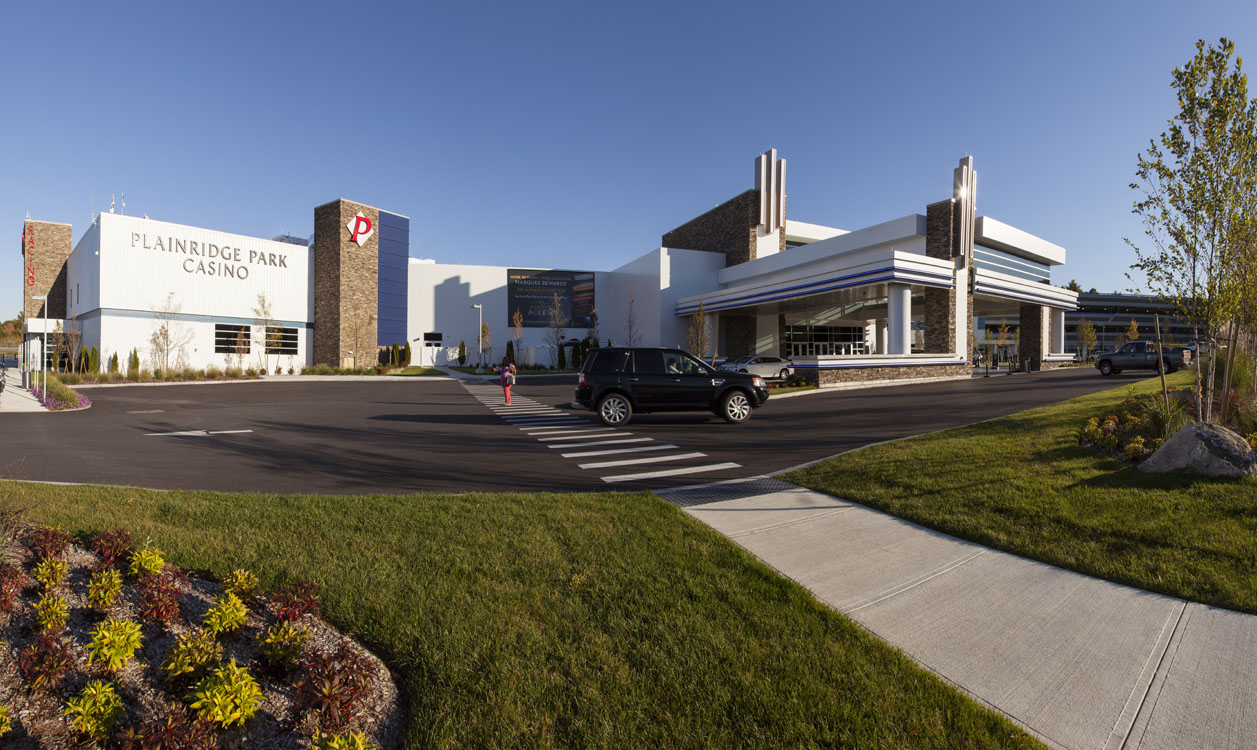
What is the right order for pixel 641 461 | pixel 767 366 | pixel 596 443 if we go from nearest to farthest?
pixel 641 461, pixel 596 443, pixel 767 366

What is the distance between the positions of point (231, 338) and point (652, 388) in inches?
1350

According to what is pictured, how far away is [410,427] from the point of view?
13570 millimetres

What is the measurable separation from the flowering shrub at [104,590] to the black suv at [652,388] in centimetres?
1060

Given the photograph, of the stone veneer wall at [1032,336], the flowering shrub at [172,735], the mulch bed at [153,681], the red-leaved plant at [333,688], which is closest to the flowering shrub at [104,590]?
the mulch bed at [153,681]

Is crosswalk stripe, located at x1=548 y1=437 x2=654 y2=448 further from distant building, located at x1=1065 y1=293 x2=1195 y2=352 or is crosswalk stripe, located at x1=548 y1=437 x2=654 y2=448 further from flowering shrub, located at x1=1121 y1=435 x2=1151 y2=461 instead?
distant building, located at x1=1065 y1=293 x2=1195 y2=352

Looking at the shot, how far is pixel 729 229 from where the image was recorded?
43750mm

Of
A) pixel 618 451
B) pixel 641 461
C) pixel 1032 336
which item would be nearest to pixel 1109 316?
pixel 1032 336

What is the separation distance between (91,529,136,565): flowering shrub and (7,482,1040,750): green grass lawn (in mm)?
320

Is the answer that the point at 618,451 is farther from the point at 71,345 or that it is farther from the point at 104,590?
the point at 71,345

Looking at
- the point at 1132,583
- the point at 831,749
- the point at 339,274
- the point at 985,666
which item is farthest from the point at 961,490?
the point at 339,274

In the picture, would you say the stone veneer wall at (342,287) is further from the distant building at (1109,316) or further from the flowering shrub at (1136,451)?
the distant building at (1109,316)

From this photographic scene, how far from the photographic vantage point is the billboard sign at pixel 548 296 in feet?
163

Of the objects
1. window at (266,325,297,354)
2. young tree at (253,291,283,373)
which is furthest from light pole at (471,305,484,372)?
young tree at (253,291,283,373)

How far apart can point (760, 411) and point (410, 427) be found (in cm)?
974
